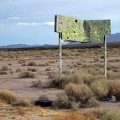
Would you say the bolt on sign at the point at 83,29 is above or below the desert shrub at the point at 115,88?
above

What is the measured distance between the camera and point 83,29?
93.0 feet

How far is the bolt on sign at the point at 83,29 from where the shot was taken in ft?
88.5

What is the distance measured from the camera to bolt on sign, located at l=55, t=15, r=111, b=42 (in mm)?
26969

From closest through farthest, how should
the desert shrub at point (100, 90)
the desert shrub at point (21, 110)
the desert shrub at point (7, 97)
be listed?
1. the desert shrub at point (21, 110)
2. the desert shrub at point (7, 97)
3. the desert shrub at point (100, 90)

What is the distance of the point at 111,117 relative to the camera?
12211mm

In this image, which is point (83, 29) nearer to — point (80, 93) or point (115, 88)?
point (115, 88)

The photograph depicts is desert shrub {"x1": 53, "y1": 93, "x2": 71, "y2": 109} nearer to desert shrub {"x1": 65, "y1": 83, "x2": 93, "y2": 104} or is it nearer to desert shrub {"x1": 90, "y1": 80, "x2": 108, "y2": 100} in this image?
desert shrub {"x1": 65, "y1": 83, "x2": 93, "y2": 104}

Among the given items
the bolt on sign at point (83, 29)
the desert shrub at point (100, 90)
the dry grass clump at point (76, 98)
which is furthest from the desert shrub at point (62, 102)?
the bolt on sign at point (83, 29)

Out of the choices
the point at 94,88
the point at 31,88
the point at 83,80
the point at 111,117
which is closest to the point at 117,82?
the point at 94,88

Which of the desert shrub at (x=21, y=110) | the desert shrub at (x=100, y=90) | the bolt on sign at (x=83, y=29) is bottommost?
the desert shrub at (x=21, y=110)

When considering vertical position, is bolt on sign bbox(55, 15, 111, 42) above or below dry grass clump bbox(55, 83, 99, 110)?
above

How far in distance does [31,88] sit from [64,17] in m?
5.26

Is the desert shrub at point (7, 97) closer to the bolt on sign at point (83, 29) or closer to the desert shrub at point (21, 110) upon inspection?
the desert shrub at point (21, 110)

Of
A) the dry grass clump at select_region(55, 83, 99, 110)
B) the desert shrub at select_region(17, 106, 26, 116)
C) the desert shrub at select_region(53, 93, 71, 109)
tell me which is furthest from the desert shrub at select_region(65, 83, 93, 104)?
the desert shrub at select_region(17, 106, 26, 116)
